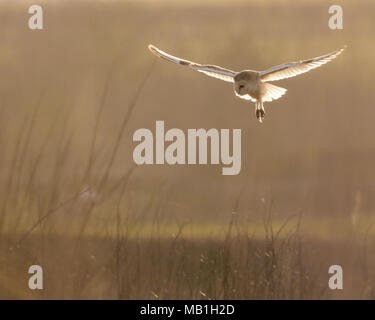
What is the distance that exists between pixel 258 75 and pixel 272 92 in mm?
253

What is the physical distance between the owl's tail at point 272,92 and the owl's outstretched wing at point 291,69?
0.49 feet

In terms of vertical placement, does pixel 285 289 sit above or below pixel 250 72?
below

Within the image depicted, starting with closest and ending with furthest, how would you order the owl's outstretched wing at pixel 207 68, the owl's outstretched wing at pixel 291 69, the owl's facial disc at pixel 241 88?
the owl's outstretched wing at pixel 291 69 < the owl's facial disc at pixel 241 88 < the owl's outstretched wing at pixel 207 68

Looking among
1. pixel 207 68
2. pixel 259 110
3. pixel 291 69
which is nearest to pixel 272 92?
pixel 259 110

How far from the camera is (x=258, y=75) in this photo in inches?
209

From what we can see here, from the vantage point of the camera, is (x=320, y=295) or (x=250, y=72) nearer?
(x=250, y=72)

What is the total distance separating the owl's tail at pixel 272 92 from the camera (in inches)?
215

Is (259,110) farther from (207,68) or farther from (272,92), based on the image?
(207,68)

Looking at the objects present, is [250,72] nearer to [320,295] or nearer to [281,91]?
[281,91]

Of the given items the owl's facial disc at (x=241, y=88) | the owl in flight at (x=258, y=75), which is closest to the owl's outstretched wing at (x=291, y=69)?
the owl in flight at (x=258, y=75)

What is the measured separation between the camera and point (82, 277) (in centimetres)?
569

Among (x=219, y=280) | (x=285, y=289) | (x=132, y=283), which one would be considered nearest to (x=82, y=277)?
(x=132, y=283)

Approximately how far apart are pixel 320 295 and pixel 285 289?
10.3 inches

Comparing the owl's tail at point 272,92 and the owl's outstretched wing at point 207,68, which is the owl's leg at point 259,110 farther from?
the owl's outstretched wing at point 207,68
